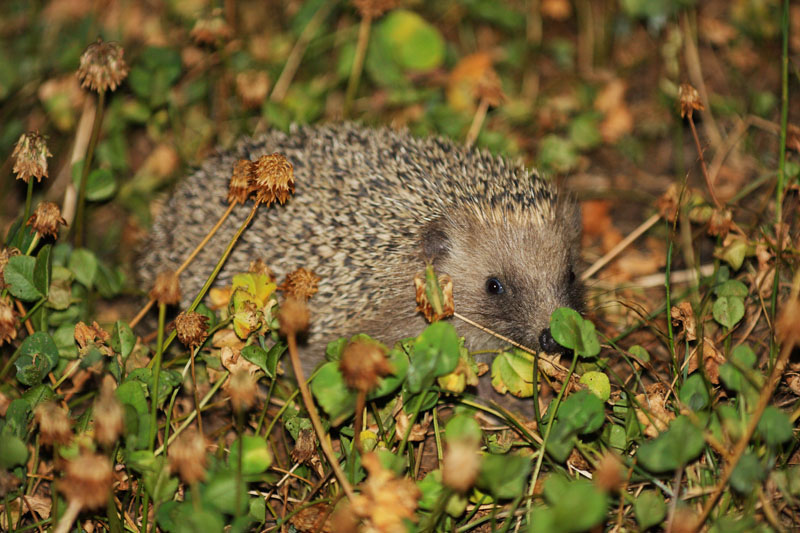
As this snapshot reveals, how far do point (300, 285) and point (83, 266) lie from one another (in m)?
1.29

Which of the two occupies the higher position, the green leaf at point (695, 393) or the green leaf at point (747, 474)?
the green leaf at point (695, 393)

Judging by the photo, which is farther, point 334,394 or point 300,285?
point 300,285

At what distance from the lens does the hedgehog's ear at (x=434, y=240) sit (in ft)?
12.0

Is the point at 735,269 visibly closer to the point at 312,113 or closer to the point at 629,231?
the point at 629,231

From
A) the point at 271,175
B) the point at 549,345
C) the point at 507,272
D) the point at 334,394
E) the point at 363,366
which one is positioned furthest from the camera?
the point at 507,272

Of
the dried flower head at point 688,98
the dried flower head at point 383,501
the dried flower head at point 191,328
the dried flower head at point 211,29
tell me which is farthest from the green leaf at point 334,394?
the dried flower head at point 211,29

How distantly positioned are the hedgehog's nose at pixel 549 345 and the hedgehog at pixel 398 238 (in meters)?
0.09

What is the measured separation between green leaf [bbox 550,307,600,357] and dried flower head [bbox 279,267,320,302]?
1098 mm

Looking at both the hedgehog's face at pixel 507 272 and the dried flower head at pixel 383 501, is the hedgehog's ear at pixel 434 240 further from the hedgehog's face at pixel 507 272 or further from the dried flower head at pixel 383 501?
the dried flower head at pixel 383 501

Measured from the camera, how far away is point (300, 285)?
3.32 meters

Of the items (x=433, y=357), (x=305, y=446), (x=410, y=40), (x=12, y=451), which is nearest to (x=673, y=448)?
(x=433, y=357)

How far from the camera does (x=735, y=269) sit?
12.1ft

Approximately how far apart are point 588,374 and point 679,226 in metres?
1.55

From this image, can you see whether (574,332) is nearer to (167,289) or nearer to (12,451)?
(167,289)
